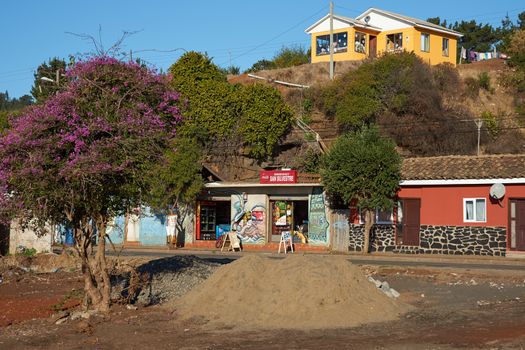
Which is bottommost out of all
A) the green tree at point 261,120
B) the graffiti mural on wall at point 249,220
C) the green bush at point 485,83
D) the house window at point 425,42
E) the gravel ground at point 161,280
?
the gravel ground at point 161,280

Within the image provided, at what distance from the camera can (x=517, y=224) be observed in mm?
32562

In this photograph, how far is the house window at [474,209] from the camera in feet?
110

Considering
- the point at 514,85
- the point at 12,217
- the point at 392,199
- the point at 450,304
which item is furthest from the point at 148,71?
the point at 514,85

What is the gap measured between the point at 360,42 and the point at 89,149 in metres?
57.6

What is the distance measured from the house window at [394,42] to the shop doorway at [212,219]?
101 feet

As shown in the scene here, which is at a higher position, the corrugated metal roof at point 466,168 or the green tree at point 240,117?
the green tree at point 240,117

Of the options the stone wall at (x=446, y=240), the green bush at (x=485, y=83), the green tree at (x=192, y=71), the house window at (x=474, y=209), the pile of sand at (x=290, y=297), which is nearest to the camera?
the pile of sand at (x=290, y=297)

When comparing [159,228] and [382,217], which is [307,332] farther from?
[159,228]

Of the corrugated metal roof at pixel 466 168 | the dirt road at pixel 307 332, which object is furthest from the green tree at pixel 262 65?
the dirt road at pixel 307 332

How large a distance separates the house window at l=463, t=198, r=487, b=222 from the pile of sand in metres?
18.7

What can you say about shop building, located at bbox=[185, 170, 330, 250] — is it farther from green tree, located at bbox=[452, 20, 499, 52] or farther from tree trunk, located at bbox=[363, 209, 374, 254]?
green tree, located at bbox=[452, 20, 499, 52]

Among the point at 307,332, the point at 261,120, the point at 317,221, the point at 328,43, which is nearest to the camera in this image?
the point at 307,332

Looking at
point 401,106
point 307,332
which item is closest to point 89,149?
point 307,332

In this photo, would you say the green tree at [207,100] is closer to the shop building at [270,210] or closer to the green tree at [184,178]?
the green tree at [184,178]
